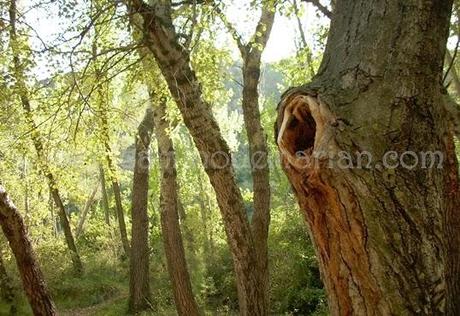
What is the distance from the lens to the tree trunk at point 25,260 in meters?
6.41

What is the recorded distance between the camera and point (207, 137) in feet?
16.2

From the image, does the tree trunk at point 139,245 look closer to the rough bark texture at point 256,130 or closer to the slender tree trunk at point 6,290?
the slender tree trunk at point 6,290

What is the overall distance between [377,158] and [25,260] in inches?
238

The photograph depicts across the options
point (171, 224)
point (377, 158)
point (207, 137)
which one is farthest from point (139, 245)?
point (377, 158)

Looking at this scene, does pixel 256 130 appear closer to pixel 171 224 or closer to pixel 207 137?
pixel 171 224

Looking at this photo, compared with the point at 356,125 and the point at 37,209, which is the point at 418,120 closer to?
the point at 356,125

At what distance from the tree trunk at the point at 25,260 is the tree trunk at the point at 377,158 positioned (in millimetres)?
5539

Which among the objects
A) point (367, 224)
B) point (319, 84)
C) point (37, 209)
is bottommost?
point (367, 224)

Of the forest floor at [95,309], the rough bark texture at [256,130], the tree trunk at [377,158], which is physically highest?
the rough bark texture at [256,130]

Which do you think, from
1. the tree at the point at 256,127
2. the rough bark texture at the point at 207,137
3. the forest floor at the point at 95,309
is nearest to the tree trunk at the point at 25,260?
the rough bark texture at the point at 207,137

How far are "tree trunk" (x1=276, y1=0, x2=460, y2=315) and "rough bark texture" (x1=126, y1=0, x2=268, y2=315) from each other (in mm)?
2987

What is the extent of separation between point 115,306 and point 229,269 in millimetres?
3578

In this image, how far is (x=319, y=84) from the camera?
1.80m

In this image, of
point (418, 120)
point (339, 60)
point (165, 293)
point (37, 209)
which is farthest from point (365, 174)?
point (37, 209)
